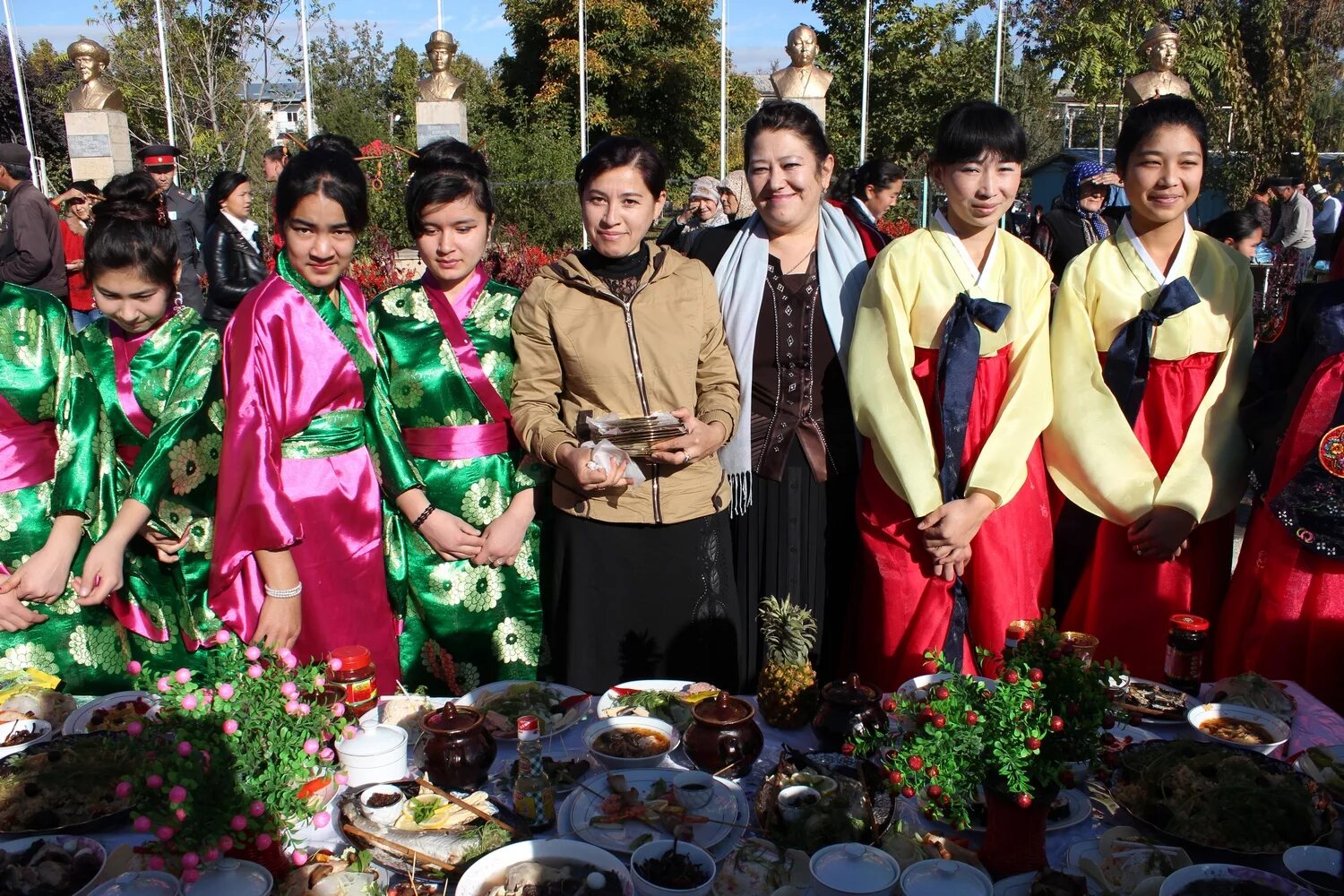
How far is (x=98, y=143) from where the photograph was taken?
486 inches

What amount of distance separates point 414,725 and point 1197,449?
2.11 m

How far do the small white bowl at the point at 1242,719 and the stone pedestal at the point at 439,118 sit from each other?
34.0 feet

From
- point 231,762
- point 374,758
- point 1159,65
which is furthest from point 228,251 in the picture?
point 1159,65

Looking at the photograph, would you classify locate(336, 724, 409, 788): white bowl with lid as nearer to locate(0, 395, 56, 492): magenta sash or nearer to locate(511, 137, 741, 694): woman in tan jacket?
locate(511, 137, 741, 694): woman in tan jacket

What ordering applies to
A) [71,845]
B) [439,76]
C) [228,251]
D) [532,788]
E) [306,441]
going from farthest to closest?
[439,76] → [228,251] → [306,441] → [532,788] → [71,845]

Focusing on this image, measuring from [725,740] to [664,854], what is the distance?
1.00ft

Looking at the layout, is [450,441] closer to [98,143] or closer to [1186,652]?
[1186,652]

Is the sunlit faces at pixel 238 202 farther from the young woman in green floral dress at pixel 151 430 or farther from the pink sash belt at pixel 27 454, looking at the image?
the pink sash belt at pixel 27 454

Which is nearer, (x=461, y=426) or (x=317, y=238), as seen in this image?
(x=317, y=238)

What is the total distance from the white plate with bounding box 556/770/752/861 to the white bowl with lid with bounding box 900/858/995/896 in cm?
28

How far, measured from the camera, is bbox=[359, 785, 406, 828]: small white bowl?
169 centimetres

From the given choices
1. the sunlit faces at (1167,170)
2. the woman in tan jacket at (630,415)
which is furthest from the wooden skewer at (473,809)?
the sunlit faces at (1167,170)

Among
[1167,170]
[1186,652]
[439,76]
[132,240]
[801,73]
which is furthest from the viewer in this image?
[439,76]

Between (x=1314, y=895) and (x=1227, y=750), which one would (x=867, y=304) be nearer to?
(x=1227, y=750)
